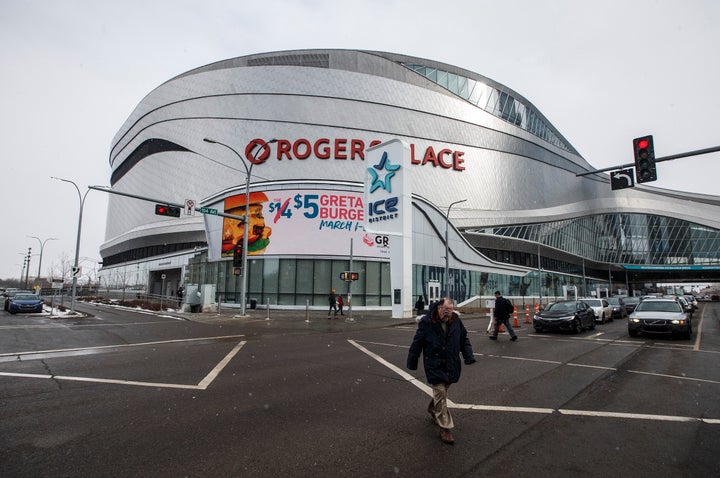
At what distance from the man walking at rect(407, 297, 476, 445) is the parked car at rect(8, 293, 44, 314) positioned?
103ft

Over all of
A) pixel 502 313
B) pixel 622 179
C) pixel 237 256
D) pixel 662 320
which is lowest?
pixel 662 320

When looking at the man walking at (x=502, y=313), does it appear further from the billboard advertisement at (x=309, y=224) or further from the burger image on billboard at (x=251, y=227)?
the burger image on billboard at (x=251, y=227)

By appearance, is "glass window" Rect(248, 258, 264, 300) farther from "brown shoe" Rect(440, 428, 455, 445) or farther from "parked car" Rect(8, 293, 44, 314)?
"brown shoe" Rect(440, 428, 455, 445)

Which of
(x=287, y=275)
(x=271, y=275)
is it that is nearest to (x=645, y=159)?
(x=287, y=275)

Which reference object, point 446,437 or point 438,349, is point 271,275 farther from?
point 446,437

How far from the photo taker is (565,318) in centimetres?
1677

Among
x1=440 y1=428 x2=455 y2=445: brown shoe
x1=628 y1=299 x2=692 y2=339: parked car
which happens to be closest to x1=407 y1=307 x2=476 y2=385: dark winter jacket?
x1=440 y1=428 x2=455 y2=445: brown shoe

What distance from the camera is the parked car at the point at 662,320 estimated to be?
14477 mm

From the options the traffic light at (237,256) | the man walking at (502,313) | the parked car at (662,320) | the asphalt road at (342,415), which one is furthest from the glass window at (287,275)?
the parked car at (662,320)

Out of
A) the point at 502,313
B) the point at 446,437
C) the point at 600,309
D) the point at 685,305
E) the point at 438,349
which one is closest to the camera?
the point at 446,437

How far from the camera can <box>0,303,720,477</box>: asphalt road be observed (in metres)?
3.98

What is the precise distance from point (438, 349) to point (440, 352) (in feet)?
0.14

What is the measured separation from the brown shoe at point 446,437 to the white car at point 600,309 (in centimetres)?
2168

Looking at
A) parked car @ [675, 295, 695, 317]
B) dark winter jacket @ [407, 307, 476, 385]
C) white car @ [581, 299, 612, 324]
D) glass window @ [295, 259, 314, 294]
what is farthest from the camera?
glass window @ [295, 259, 314, 294]
